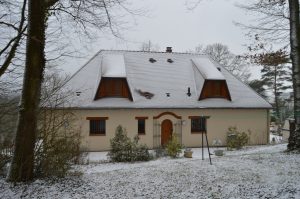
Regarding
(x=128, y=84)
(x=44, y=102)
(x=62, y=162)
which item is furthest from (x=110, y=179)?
(x=128, y=84)

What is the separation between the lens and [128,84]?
995 inches

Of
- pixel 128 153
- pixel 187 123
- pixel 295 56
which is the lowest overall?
pixel 128 153

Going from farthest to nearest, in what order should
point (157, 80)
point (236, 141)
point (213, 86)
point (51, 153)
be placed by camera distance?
point (157, 80)
point (213, 86)
point (236, 141)
point (51, 153)

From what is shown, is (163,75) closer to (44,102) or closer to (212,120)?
(212,120)

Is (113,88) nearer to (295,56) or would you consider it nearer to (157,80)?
(157,80)

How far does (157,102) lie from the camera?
81.8ft

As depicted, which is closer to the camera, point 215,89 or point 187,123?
point 187,123

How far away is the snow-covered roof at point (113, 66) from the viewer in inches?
974

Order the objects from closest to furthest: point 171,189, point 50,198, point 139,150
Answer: point 50,198 < point 171,189 < point 139,150

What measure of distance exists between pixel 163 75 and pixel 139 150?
35.6ft

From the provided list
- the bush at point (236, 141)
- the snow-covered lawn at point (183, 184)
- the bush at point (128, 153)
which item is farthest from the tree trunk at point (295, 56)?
the bush at point (236, 141)

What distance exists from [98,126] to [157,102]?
473 cm

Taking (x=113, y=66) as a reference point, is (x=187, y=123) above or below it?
below

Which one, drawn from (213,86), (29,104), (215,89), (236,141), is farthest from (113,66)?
(29,104)
